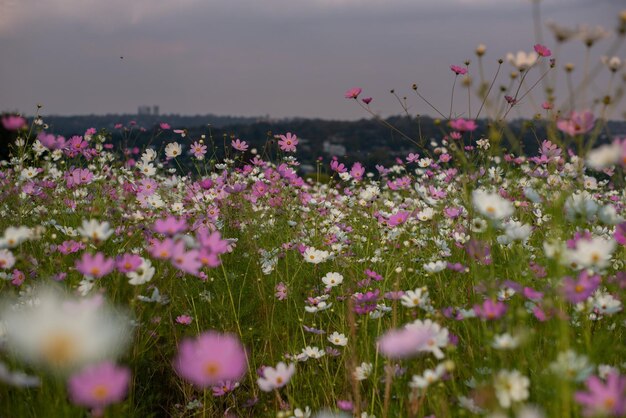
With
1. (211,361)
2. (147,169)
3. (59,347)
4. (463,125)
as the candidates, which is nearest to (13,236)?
Answer: (59,347)

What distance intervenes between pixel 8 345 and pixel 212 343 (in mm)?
910

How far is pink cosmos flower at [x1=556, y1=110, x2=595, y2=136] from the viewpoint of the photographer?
1.52 meters

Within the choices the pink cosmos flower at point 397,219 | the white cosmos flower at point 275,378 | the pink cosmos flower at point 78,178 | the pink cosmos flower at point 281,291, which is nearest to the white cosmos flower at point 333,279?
the pink cosmos flower at point 281,291

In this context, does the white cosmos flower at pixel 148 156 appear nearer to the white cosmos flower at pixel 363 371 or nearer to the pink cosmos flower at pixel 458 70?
the pink cosmos flower at pixel 458 70

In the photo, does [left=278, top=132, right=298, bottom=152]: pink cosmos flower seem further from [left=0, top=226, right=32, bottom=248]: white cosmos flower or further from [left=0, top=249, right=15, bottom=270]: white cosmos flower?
[left=0, top=226, right=32, bottom=248]: white cosmos flower

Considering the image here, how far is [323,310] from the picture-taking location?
2.30 m

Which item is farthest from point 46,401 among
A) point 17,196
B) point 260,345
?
point 17,196

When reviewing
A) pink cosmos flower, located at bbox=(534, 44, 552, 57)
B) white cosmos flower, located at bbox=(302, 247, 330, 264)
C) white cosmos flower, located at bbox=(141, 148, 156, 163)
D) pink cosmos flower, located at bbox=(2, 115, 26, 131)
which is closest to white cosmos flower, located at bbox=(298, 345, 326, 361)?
white cosmos flower, located at bbox=(302, 247, 330, 264)

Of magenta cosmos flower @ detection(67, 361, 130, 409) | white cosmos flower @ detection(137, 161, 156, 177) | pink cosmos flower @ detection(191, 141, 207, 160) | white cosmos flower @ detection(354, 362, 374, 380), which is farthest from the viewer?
pink cosmos flower @ detection(191, 141, 207, 160)

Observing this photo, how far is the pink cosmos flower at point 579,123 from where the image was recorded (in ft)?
5.00

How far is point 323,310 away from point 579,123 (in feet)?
4.04

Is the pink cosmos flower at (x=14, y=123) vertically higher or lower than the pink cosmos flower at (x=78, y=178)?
higher

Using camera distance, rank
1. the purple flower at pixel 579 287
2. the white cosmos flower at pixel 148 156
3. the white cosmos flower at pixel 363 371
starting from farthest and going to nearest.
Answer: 1. the white cosmos flower at pixel 148 156
2. the white cosmos flower at pixel 363 371
3. the purple flower at pixel 579 287

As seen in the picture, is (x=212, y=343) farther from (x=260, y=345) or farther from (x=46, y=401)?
(x=260, y=345)
